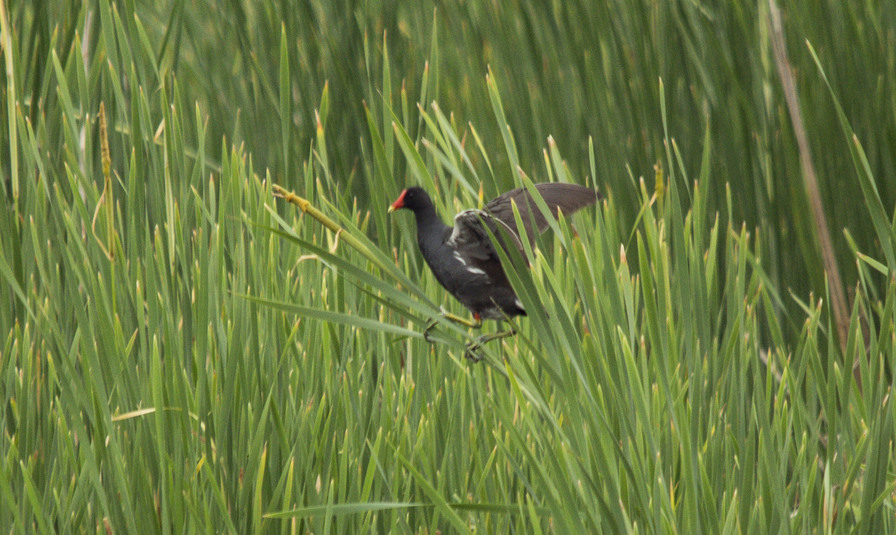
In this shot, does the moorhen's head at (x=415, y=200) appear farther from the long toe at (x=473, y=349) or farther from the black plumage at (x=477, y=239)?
the long toe at (x=473, y=349)

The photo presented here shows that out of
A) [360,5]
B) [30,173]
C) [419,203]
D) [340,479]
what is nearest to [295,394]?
[340,479]

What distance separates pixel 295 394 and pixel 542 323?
644 millimetres

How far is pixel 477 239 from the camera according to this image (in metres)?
1.47

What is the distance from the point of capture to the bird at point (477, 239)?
1379 mm

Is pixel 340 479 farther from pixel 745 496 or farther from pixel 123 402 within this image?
pixel 745 496

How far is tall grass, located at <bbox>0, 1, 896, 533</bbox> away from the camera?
1.12m

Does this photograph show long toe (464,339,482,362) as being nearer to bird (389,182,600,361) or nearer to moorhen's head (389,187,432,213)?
bird (389,182,600,361)

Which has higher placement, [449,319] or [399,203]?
[399,203]

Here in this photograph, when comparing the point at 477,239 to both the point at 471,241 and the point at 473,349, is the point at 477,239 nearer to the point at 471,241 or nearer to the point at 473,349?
the point at 471,241

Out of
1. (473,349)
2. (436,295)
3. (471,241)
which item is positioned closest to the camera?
(473,349)

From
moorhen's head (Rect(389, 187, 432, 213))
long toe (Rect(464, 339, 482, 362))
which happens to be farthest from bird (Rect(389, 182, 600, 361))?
long toe (Rect(464, 339, 482, 362))

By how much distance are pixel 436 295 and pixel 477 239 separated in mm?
337

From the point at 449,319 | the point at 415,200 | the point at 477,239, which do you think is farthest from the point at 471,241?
the point at 449,319

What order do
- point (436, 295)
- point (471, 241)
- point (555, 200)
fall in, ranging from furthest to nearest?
point (436, 295) → point (471, 241) → point (555, 200)
